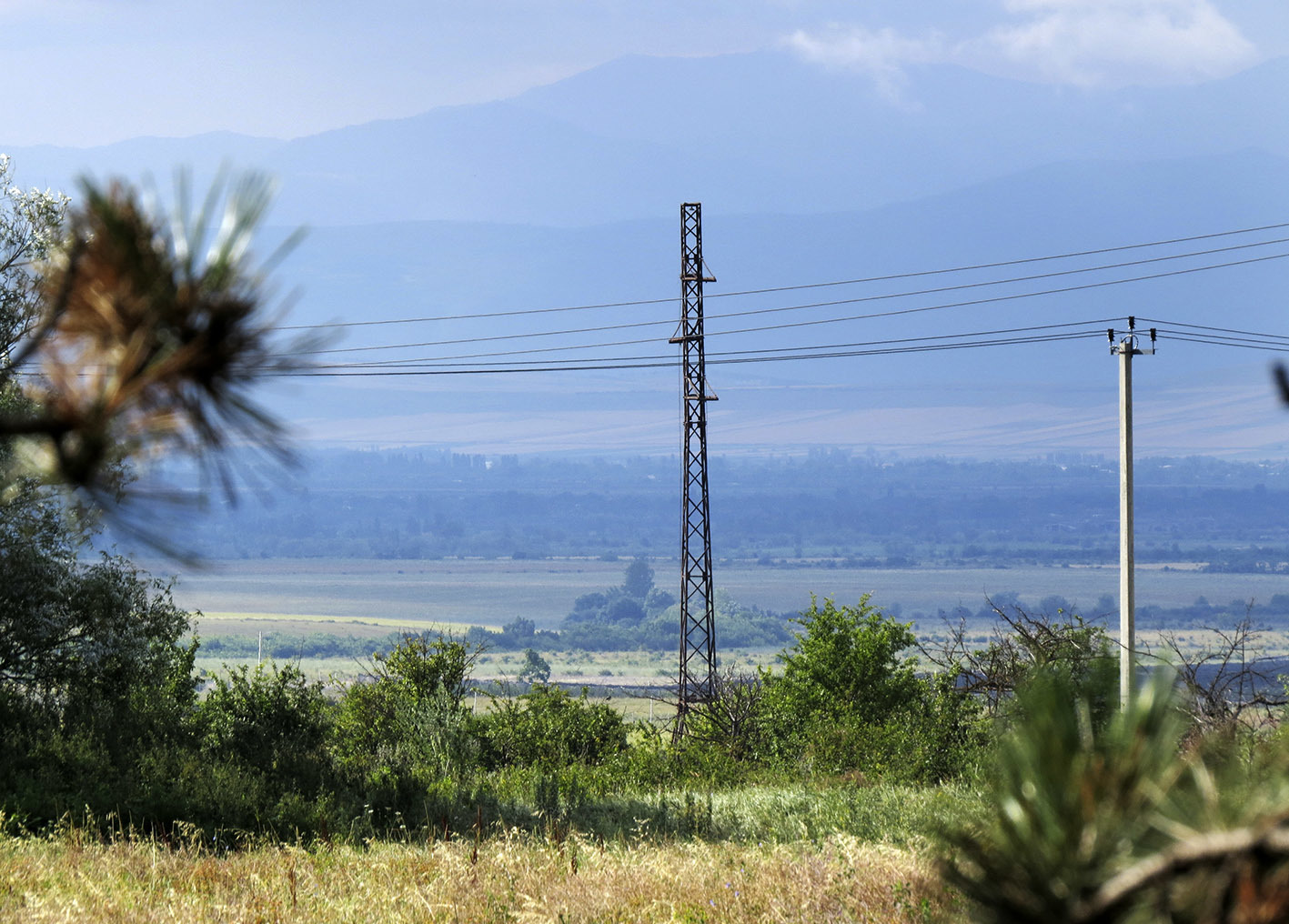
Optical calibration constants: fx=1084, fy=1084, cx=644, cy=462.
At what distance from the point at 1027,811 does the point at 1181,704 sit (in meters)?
0.26

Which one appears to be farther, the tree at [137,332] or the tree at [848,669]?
the tree at [848,669]

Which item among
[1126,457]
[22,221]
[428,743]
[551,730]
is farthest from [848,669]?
[22,221]

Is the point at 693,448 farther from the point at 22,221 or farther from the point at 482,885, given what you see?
the point at 482,885

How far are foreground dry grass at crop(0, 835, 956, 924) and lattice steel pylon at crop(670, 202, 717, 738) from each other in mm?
21115

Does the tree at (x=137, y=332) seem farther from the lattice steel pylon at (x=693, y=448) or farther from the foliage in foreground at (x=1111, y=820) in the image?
the lattice steel pylon at (x=693, y=448)

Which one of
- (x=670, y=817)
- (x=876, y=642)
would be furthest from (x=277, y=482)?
(x=876, y=642)

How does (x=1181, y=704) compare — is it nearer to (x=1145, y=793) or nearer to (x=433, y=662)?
(x=1145, y=793)

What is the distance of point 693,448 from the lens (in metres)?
33.4

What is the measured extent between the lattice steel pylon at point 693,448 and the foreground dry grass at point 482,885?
21.1 meters

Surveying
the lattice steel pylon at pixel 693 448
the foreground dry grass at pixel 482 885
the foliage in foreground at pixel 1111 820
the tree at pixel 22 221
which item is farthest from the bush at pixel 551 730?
the foliage in foreground at pixel 1111 820

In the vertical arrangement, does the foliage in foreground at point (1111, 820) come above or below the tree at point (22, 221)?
below

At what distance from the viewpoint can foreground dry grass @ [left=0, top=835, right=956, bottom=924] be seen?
7.37 metres

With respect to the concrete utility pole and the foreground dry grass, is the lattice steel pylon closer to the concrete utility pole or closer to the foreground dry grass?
the concrete utility pole

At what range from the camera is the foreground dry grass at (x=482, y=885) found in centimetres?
737
